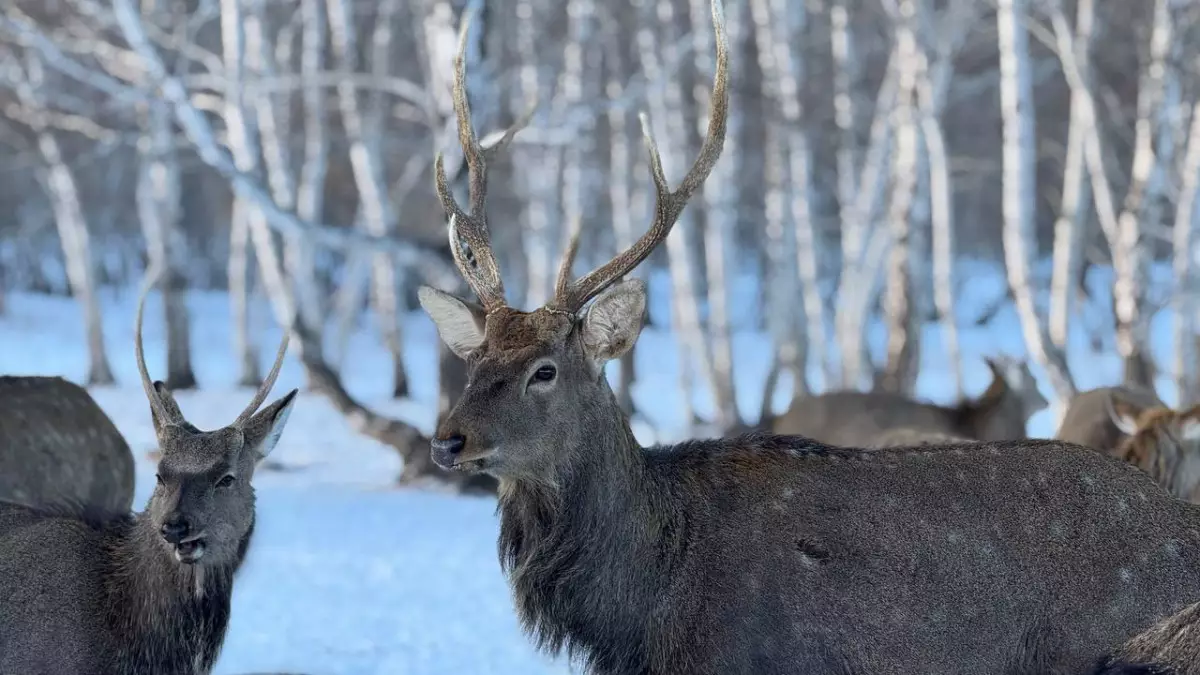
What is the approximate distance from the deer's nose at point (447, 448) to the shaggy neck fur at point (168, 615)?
1.26m

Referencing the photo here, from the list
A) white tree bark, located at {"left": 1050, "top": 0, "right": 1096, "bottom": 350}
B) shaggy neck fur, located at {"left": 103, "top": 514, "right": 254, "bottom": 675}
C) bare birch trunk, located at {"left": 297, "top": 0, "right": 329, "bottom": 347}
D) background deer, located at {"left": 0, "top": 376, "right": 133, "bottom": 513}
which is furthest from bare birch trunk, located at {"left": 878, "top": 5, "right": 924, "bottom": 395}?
shaggy neck fur, located at {"left": 103, "top": 514, "right": 254, "bottom": 675}

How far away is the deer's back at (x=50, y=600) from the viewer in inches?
212

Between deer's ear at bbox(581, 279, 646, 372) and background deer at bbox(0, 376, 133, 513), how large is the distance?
3444 millimetres

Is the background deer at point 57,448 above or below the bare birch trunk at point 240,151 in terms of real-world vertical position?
below

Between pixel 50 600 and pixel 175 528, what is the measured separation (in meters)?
0.66

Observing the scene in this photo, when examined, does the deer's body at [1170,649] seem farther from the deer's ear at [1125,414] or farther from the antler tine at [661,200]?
the deer's ear at [1125,414]

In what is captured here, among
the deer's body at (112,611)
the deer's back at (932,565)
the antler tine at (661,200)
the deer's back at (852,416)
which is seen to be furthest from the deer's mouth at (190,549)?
the deer's back at (852,416)

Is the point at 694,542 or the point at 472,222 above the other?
the point at 472,222

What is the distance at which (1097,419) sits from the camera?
9766 millimetres

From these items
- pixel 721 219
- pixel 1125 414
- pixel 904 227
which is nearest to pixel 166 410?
pixel 1125 414

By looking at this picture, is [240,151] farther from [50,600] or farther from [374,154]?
[50,600]

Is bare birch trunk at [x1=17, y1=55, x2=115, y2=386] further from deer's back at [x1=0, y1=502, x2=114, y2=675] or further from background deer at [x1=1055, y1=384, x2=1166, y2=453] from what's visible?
deer's back at [x1=0, y1=502, x2=114, y2=675]

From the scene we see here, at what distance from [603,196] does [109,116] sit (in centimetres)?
994

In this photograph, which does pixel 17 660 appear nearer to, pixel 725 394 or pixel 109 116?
pixel 725 394
